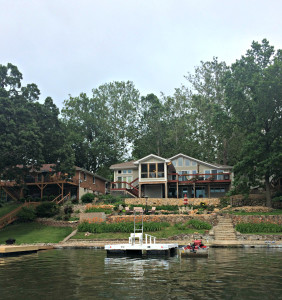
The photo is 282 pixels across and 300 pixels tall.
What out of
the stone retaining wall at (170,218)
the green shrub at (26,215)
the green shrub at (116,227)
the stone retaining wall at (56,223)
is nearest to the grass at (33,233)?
the stone retaining wall at (56,223)

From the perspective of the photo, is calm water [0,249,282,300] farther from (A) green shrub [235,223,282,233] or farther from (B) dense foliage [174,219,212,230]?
(B) dense foliage [174,219,212,230]

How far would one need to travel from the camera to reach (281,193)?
4494 centimetres

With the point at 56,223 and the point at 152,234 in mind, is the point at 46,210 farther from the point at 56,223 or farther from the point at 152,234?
the point at 152,234

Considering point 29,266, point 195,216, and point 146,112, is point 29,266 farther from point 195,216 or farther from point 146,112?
point 146,112

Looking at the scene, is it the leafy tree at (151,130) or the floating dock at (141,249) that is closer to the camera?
the floating dock at (141,249)

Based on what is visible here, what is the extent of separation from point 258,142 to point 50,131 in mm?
25096

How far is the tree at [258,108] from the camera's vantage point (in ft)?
132

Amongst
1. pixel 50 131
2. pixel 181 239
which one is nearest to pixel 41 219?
pixel 50 131

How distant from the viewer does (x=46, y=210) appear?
1704 inches

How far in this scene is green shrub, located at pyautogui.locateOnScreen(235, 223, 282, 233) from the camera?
3484 centimetres

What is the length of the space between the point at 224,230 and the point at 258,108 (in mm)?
15414

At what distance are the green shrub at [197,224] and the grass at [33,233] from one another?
12366 millimetres

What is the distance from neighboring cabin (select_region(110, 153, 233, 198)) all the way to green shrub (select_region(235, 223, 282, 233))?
16.8 meters

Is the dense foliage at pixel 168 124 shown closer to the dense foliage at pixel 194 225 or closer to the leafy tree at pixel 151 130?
the leafy tree at pixel 151 130
